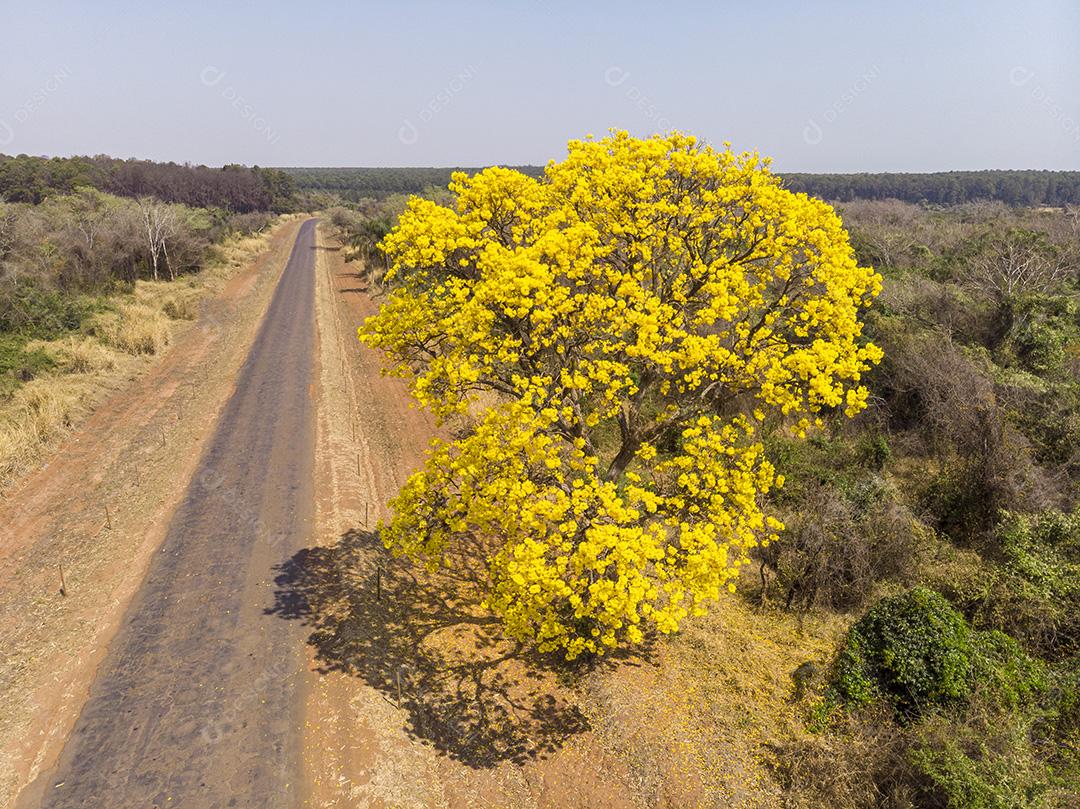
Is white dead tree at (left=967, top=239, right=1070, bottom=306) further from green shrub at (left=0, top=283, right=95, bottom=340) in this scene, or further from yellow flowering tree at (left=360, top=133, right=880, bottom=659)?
green shrub at (left=0, top=283, right=95, bottom=340)

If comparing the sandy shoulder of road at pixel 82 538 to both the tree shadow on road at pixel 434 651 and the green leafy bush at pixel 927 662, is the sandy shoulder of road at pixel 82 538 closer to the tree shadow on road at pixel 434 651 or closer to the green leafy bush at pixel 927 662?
the tree shadow on road at pixel 434 651

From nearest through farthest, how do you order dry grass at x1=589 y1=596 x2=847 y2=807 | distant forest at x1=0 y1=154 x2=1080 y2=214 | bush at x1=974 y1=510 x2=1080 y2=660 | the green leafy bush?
dry grass at x1=589 y1=596 x2=847 y2=807
the green leafy bush
bush at x1=974 y1=510 x2=1080 y2=660
distant forest at x1=0 y1=154 x2=1080 y2=214

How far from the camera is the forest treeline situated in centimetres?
8262

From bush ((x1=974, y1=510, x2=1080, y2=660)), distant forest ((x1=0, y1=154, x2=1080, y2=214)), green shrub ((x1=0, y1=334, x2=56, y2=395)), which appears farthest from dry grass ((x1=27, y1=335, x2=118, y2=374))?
distant forest ((x1=0, y1=154, x2=1080, y2=214))

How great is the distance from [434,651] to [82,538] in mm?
11586

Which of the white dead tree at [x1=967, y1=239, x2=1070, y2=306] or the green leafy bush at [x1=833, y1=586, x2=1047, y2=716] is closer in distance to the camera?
the green leafy bush at [x1=833, y1=586, x2=1047, y2=716]

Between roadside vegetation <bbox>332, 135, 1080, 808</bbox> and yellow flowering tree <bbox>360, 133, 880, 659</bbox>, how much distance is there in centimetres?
11

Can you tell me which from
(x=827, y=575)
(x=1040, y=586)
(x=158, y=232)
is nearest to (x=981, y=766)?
(x=827, y=575)

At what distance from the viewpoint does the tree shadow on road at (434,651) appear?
38.2 ft

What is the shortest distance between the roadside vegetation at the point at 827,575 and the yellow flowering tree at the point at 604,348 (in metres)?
0.11

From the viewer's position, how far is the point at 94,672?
495 inches

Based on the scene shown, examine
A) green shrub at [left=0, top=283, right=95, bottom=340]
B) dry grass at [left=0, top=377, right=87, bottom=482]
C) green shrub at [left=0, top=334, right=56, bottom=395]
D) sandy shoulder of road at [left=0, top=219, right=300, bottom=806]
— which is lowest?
sandy shoulder of road at [left=0, top=219, right=300, bottom=806]

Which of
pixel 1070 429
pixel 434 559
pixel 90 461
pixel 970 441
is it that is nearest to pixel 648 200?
pixel 434 559

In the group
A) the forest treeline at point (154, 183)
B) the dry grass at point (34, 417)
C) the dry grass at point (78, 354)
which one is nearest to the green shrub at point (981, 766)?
the dry grass at point (34, 417)
